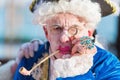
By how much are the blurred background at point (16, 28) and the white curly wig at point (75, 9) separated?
1743 mm

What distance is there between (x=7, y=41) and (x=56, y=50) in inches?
97.1

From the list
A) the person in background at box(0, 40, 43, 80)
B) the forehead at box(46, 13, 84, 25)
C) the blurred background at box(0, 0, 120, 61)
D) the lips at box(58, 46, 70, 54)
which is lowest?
the blurred background at box(0, 0, 120, 61)

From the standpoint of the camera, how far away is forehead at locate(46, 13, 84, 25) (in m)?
1.66

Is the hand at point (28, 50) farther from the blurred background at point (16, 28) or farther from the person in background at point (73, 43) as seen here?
the blurred background at point (16, 28)

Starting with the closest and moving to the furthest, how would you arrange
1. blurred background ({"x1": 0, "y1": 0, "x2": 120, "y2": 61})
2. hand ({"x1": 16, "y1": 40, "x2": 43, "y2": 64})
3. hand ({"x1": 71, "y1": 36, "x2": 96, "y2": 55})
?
hand ({"x1": 71, "y1": 36, "x2": 96, "y2": 55}) → hand ({"x1": 16, "y1": 40, "x2": 43, "y2": 64}) → blurred background ({"x1": 0, "y1": 0, "x2": 120, "y2": 61})

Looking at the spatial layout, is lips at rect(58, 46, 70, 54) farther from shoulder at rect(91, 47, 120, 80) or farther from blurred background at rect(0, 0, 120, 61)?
blurred background at rect(0, 0, 120, 61)

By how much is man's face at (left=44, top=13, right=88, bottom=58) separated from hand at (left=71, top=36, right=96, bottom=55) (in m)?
0.04

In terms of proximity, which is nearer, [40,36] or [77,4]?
[77,4]

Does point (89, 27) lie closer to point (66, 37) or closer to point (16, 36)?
point (66, 37)

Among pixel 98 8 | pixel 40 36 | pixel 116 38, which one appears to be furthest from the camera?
pixel 116 38

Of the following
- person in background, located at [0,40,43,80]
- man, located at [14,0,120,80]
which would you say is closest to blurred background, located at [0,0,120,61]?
person in background, located at [0,40,43,80]

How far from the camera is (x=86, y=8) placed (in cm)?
172

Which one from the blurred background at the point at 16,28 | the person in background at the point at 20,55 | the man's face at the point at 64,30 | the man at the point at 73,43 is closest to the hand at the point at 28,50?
the person in background at the point at 20,55

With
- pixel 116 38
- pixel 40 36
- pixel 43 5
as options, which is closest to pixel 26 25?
pixel 40 36
